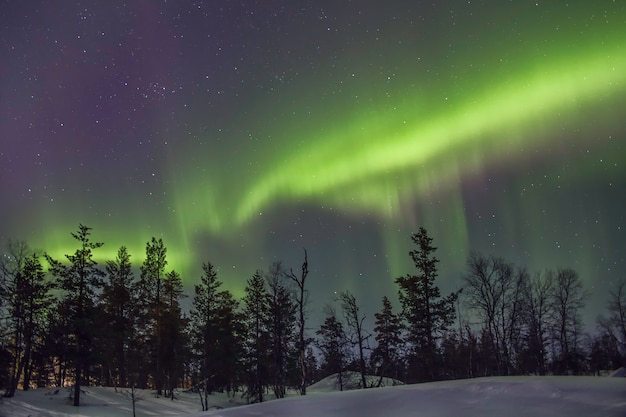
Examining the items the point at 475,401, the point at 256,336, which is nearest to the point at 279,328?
the point at 256,336

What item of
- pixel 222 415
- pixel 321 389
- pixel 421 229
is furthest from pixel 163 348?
pixel 222 415

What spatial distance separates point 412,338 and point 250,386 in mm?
17524

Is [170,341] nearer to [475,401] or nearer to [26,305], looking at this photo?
[26,305]

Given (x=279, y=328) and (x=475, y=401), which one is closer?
(x=475, y=401)

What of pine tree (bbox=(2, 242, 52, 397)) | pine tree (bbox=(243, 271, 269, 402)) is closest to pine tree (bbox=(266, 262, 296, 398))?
pine tree (bbox=(243, 271, 269, 402))

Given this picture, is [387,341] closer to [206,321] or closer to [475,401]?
[206,321]

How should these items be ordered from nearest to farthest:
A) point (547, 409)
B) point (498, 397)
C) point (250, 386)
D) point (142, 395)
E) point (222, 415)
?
1. point (547, 409)
2. point (498, 397)
3. point (222, 415)
4. point (142, 395)
5. point (250, 386)

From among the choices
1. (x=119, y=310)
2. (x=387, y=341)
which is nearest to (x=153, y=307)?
(x=119, y=310)

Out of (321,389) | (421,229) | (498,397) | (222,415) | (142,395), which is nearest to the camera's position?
(498,397)

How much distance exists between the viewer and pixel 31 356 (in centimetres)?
3916

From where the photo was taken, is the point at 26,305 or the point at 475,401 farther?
the point at 26,305

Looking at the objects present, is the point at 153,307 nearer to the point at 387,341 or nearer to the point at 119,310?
the point at 119,310

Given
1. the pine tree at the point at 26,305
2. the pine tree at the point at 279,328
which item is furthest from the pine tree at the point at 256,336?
the pine tree at the point at 26,305

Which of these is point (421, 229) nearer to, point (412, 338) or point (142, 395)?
point (412, 338)
